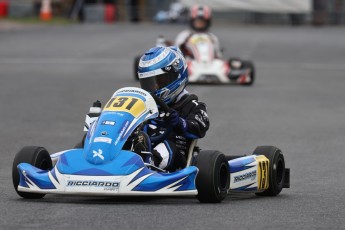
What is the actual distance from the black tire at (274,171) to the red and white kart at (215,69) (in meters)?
11.7

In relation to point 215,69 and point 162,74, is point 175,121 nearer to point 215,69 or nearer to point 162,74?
point 162,74

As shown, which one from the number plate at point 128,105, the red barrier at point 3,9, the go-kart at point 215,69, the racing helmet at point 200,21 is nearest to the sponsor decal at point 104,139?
the number plate at point 128,105

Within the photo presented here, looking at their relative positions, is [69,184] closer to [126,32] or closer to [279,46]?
[279,46]

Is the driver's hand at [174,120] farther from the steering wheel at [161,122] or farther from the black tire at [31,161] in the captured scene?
the black tire at [31,161]

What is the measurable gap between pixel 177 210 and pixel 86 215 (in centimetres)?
60

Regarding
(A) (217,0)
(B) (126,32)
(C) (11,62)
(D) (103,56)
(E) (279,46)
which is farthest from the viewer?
(A) (217,0)

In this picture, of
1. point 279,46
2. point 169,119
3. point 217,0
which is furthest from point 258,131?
point 217,0

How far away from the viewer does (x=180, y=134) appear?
317 inches

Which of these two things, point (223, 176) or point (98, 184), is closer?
point (98, 184)

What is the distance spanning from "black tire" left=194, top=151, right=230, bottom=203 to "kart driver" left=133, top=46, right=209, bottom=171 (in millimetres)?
427

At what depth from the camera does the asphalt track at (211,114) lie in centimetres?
679

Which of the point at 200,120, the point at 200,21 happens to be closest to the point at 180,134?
the point at 200,120

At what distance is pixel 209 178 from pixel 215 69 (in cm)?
1302

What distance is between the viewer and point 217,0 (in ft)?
139
